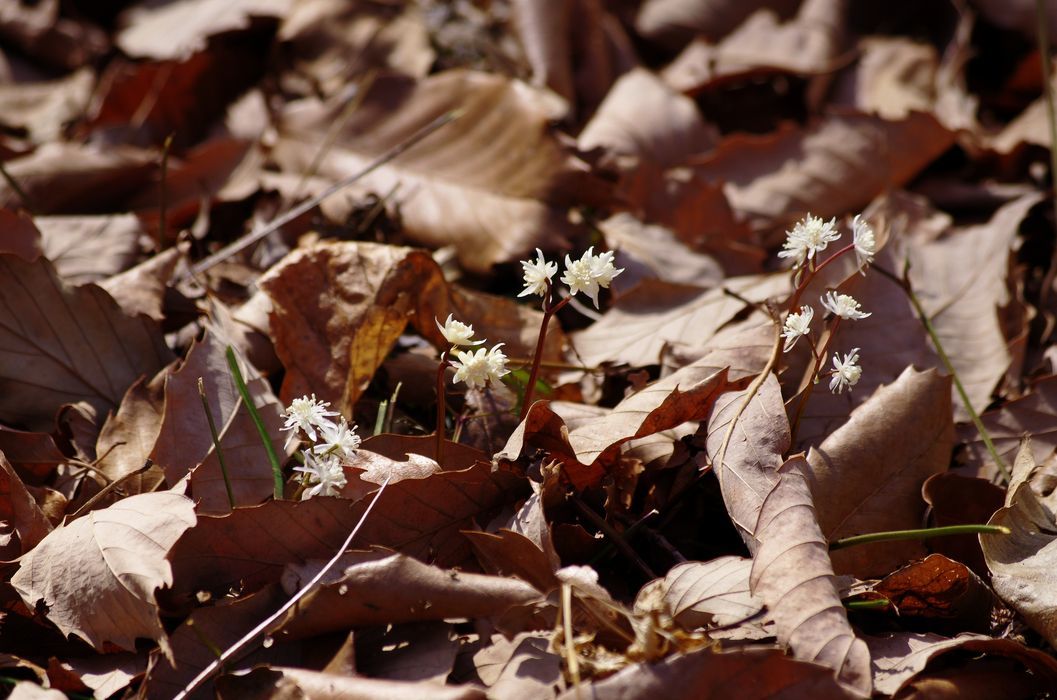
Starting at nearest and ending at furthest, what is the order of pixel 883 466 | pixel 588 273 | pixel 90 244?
pixel 588 273 < pixel 883 466 < pixel 90 244

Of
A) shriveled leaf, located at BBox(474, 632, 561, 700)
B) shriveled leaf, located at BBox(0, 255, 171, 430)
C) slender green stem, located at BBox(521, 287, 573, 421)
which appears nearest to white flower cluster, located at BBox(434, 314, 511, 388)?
slender green stem, located at BBox(521, 287, 573, 421)

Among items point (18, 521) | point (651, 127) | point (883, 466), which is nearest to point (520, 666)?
point (883, 466)

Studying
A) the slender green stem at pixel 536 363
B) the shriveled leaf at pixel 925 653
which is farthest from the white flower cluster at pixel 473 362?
the shriveled leaf at pixel 925 653

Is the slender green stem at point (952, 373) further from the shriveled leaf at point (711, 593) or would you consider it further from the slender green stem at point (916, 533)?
the shriveled leaf at point (711, 593)

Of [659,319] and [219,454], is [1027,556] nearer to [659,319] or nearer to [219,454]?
[659,319]

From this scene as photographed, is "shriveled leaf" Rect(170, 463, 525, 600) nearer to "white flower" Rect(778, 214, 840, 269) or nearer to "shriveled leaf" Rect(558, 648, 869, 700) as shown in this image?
"shriveled leaf" Rect(558, 648, 869, 700)
